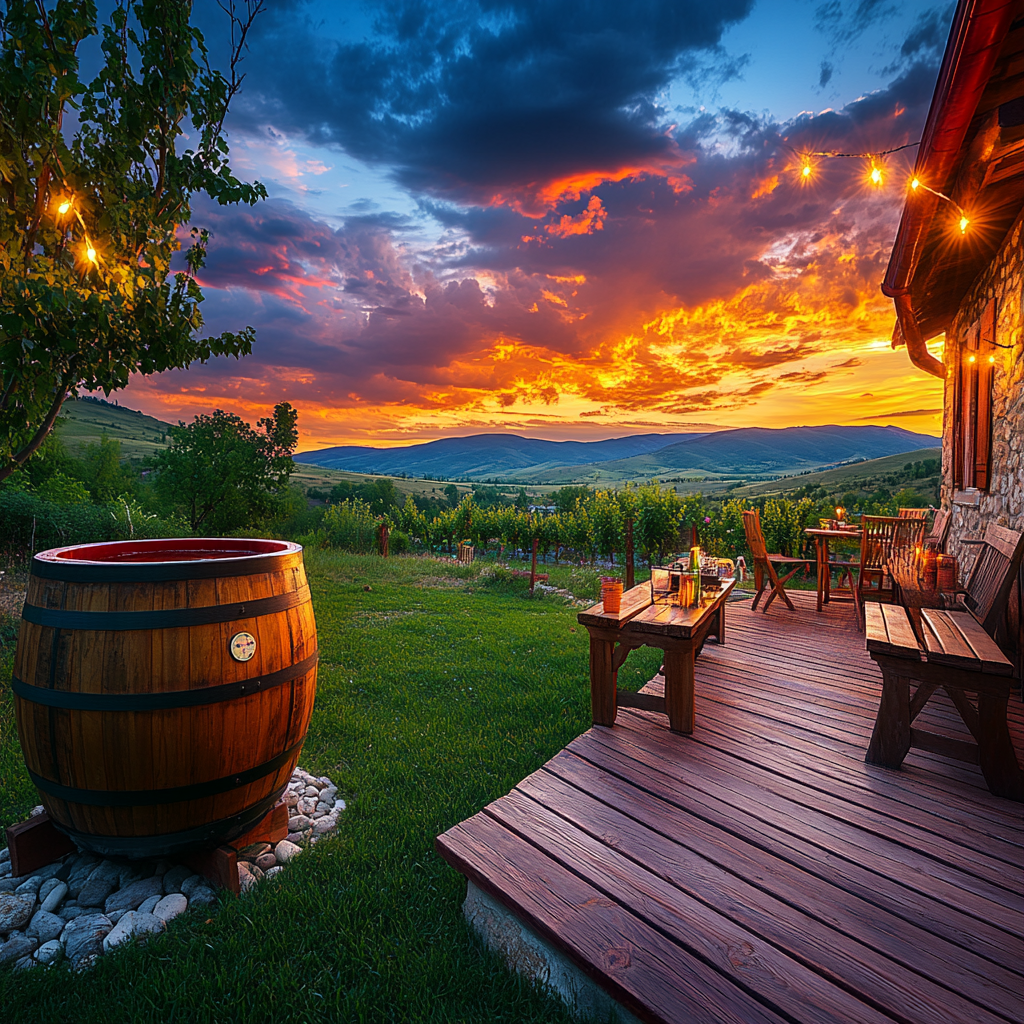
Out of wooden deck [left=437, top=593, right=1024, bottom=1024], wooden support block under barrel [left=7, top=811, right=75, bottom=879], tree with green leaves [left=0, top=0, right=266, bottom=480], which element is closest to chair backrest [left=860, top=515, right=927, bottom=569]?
wooden deck [left=437, top=593, right=1024, bottom=1024]

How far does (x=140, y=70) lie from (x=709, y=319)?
9881 millimetres

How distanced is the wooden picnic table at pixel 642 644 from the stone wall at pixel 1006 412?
7.56ft

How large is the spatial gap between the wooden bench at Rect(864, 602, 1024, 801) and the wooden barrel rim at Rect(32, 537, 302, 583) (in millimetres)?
2874

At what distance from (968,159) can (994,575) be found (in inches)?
108

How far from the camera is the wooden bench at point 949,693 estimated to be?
83.7 inches

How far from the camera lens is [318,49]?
5762 mm

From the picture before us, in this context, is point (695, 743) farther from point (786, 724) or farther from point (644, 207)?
point (644, 207)

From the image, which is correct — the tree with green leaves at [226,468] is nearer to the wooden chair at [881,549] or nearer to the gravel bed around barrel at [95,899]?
the gravel bed around barrel at [95,899]

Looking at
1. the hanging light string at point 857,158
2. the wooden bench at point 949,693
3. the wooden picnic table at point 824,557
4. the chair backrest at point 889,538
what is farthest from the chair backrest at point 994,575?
the hanging light string at point 857,158

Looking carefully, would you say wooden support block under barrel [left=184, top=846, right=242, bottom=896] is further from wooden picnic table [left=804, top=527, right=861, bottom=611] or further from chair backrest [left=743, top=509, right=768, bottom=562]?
wooden picnic table [left=804, top=527, right=861, bottom=611]

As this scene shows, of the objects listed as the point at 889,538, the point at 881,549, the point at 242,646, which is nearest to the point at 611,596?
the point at 242,646

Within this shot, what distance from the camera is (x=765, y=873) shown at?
66.5 inches

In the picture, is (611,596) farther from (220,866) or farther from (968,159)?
(968,159)

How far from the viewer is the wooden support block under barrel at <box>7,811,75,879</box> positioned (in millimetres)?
1823
